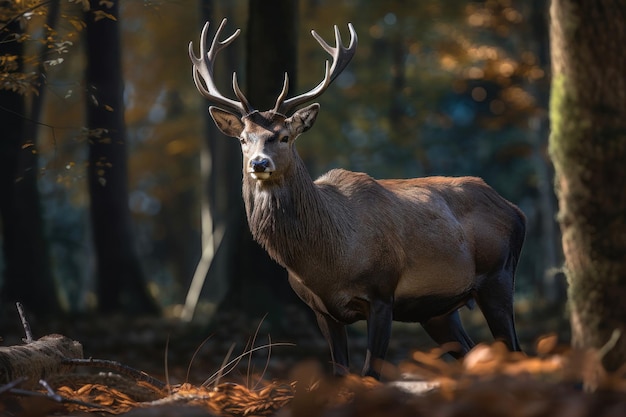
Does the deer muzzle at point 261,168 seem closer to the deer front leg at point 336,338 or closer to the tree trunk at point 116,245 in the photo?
the deer front leg at point 336,338

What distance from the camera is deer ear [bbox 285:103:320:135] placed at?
25.2 ft

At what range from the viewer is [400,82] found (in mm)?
25828

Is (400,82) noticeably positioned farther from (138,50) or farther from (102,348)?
(102,348)

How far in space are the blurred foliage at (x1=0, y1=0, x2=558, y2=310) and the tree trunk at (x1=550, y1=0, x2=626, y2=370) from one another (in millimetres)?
15978

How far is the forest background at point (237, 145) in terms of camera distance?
16.2 m

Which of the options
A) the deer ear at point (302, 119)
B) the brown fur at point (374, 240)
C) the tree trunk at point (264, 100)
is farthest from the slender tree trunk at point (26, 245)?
the brown fur at point (374, 240)

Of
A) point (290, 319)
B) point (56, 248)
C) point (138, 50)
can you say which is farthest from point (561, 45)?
point (56, 248)

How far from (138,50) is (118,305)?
1247cm

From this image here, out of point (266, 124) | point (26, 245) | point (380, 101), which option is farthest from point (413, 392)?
point (380, 101)

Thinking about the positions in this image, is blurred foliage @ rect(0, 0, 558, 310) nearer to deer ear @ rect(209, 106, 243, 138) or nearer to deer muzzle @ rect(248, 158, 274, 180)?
deer ear @ rect(209, 106, 243, 138)

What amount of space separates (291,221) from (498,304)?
211cm

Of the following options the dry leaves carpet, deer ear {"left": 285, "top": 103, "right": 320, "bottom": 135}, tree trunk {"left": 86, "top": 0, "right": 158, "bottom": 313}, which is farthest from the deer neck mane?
tree trunk {"left": 86, "top": 0, "right": 158, "bottom": 313}

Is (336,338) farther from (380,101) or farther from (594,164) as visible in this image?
(380,101)

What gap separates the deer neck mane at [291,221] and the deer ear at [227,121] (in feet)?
2.06
